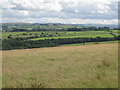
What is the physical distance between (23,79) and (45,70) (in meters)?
1.77

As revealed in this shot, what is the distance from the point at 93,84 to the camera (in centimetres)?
769

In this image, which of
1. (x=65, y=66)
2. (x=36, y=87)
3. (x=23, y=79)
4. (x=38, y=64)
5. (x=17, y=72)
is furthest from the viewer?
(x=38, y=64)

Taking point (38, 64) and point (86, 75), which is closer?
point (86, 75)

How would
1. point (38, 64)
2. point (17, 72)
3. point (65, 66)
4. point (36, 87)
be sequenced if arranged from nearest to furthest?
point (36, 87) → point (17, 72) → point (65, 66) → point (38, 64)

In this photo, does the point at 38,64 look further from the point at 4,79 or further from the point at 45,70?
the point at 4,79

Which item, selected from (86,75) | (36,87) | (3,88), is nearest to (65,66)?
(86,75)

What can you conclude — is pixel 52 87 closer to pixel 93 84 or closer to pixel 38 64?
pixel 93 84

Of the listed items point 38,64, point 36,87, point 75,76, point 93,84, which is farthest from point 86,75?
point 38,64

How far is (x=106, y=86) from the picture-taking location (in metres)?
7.46

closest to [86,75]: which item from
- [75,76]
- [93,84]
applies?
[75,76]

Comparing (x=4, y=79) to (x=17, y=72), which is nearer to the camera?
(x=4, y=79)

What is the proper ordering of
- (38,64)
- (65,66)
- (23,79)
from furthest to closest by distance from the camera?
(38,64), (65,66), (23,79)

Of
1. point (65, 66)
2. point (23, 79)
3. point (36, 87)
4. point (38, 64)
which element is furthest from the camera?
point (38, 64)

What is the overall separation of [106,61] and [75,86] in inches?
183
